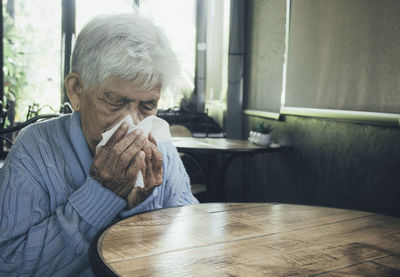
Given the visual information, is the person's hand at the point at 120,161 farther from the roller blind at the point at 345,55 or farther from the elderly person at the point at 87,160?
the roller blind at the point at 345,55

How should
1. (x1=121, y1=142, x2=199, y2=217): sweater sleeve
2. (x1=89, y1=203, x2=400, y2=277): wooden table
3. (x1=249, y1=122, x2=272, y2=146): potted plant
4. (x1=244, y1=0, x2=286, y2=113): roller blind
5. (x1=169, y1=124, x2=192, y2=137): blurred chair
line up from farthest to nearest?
(x1=169, y1=124, x2=192, y2=137): blurred chair < (x1=244, y1=0, x2=286, y2=113): roller blind < (x1=249, y1=122, x2=272, y2=146): potted plant < (x1=121, y1=142, x2=199, y2=217): sweater sleeve < (x1=89, y1=203, x2=400, y2=277): wooden table

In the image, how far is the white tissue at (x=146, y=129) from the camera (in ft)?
3.45

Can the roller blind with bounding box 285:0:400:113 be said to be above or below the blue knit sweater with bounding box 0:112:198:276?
above

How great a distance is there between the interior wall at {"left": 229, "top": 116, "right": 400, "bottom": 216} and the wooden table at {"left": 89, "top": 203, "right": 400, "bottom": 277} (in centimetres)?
124

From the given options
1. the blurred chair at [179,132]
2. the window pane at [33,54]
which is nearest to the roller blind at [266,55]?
the blurred chair at [179,132]

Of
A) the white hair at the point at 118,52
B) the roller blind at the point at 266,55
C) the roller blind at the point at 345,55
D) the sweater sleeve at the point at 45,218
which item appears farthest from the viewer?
the roller blind at the point at 266,55

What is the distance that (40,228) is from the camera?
0.99m

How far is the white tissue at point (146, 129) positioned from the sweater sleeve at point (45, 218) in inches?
3.3

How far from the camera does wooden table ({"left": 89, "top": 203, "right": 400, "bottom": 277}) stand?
0.76 meters

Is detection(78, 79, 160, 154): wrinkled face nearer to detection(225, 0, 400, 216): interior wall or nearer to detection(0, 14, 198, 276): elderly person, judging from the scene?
detection(0, 14, 198, 276): elderly person

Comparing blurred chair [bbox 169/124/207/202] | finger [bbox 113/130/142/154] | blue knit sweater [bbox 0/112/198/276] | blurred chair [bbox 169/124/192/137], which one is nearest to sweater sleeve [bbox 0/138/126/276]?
blue knit sweater [bbox 0/112/198/276]

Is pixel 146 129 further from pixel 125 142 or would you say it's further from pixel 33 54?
pixel 33 54

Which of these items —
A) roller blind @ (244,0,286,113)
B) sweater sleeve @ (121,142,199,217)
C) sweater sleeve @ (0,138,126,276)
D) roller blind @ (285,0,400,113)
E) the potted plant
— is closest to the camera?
sweater sleeve @ (0,138,126,276)

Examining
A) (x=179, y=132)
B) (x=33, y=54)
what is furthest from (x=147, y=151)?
(x=33, y=54)
